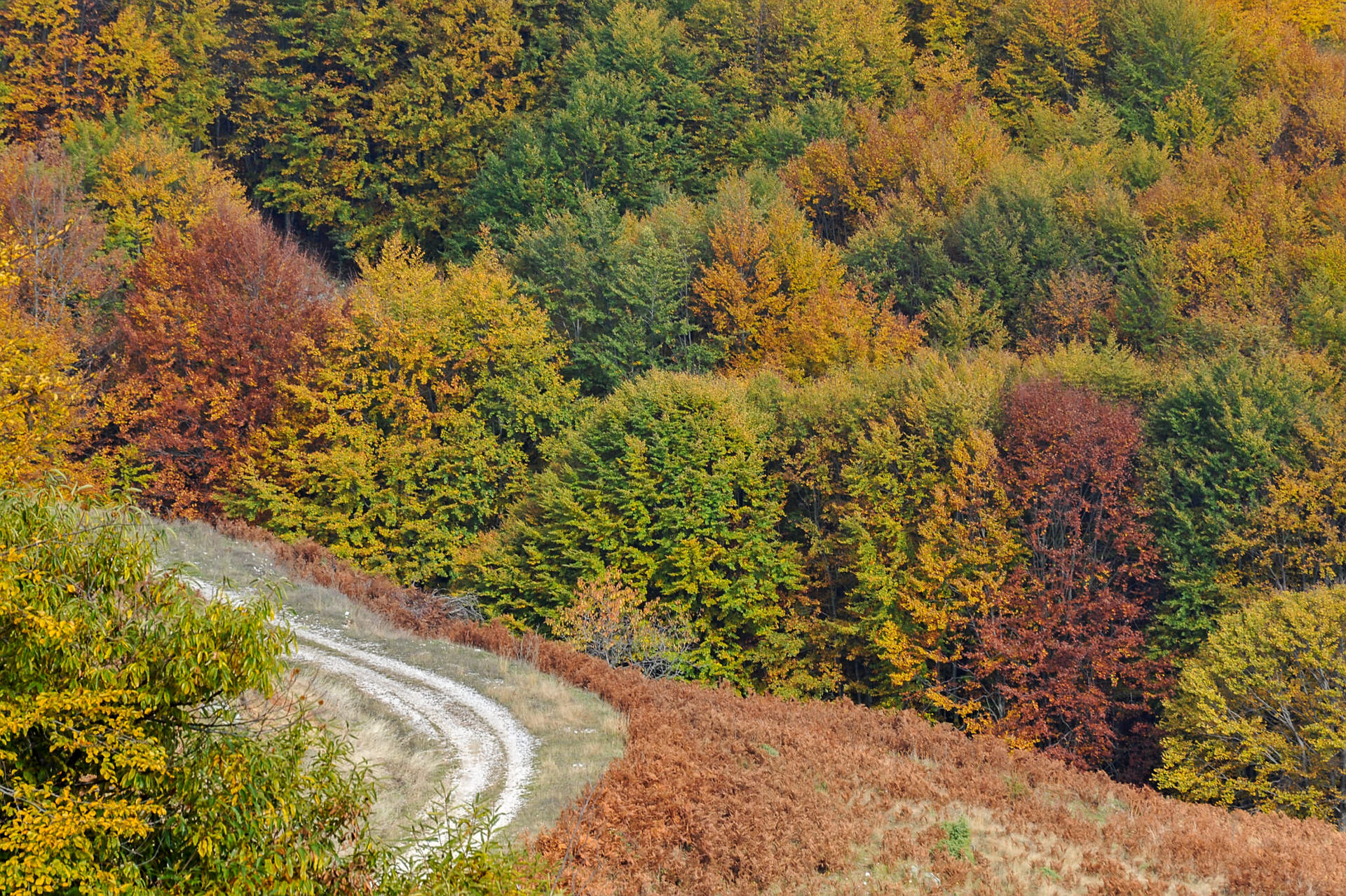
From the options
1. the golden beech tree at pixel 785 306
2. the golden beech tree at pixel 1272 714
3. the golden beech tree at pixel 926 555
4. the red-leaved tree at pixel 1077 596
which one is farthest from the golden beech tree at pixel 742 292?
the golden beech tree at pixel 1272 714

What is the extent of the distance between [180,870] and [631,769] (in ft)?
28.8

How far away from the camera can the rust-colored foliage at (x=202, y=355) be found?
136 ft

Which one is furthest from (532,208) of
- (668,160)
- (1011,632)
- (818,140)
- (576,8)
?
(1011,632)

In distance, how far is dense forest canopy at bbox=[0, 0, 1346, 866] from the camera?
3550 cm

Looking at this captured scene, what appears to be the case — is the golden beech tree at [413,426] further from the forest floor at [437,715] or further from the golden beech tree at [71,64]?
the golden beech tree at [71,64]

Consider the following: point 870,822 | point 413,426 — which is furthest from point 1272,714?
point 413,426

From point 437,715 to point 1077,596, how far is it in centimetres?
2524

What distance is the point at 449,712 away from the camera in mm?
17906

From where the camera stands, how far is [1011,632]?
121ft

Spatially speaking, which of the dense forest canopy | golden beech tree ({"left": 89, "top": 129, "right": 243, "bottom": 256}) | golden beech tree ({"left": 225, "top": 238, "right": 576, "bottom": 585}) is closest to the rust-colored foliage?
the dense forest canopy

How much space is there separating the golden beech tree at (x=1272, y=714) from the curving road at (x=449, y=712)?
20568 mm

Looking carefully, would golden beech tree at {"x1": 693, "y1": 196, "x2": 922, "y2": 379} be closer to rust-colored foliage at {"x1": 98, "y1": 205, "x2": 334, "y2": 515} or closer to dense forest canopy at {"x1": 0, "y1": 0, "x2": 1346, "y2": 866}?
dense forest canopy at {"x1": 0, "y1": 0, "x2": 1346, "y2": 866}

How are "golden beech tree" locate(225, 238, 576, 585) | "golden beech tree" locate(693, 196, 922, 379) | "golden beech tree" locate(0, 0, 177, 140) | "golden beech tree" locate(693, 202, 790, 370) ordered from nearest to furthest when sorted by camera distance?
"golden beech tree" locate(225, 238, 576, 585) < "golden beech tree" locate(693, 196, 922, 379) < "golden beech tree" locate(693, 202, 790, 370) < "golden beech tree" locate(0, 0, 177, 140)

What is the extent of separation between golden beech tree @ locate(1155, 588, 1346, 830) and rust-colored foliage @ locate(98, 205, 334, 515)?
32597mm
